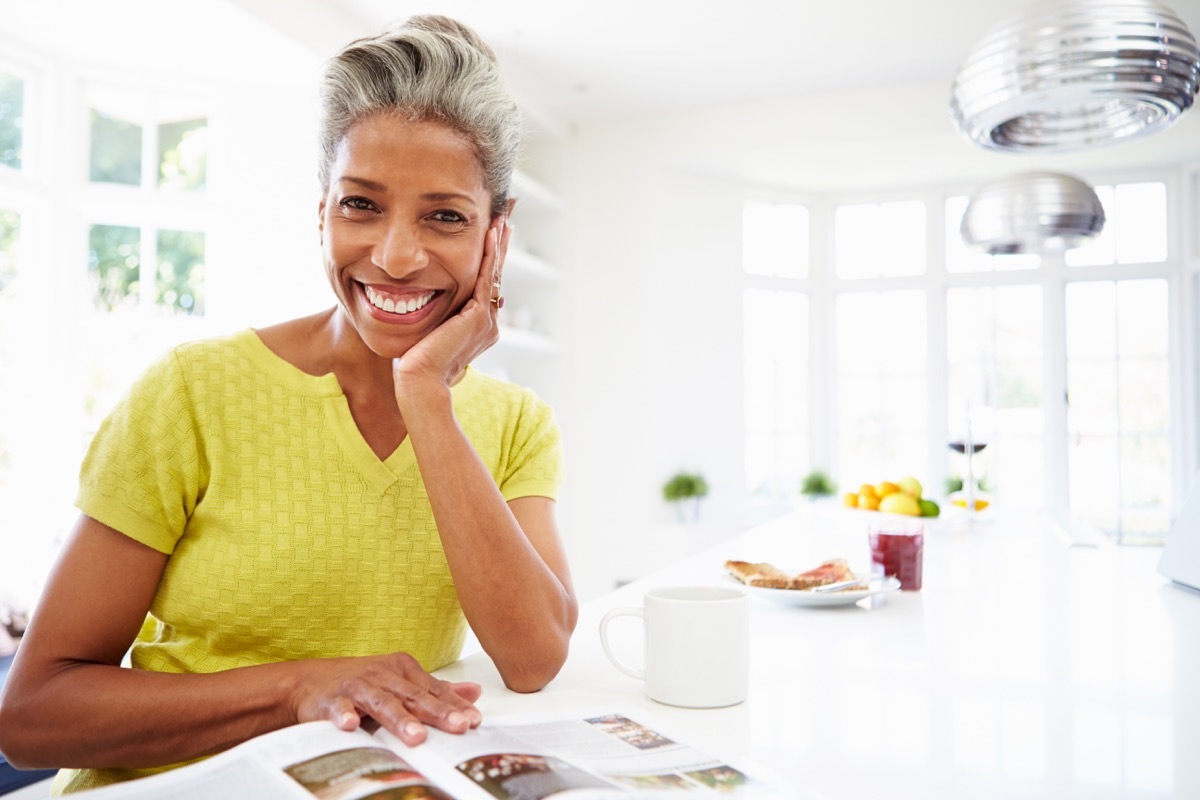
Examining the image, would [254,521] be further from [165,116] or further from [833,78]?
[833,78]

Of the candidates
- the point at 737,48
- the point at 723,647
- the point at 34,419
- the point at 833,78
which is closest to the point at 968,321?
the point at 833,78

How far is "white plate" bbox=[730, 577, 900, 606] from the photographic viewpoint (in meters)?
1.36

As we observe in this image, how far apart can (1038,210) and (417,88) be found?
8.82ft

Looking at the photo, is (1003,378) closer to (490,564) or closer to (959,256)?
(959,256)

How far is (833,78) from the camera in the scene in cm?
482

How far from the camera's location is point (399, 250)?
1026 millimetres

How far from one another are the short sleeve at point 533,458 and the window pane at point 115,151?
3217 mm

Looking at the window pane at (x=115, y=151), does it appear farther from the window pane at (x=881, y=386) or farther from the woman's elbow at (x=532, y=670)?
the window pane at (x=881, y=386)

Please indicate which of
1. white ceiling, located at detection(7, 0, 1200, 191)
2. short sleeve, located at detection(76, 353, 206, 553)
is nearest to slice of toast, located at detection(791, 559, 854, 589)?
short sleeve, located at detection(76, 353, 206, 553)

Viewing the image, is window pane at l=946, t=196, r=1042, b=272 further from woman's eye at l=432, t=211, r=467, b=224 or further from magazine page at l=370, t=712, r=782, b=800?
magazine page at l=370, t=712, r=782, b=800

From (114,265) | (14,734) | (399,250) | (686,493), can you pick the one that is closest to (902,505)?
(399,250)

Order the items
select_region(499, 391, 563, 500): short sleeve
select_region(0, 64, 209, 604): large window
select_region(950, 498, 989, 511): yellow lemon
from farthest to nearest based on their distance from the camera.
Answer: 1. select_region(0, 64, 209, 604): large window
2. select_region(950, 498, 989, 511): yellow lemon
3. select_region(499, 391, 563, 500): short sleeve

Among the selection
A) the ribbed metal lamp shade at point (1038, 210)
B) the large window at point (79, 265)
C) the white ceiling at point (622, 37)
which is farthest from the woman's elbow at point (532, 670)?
the large window at point (79, 265)

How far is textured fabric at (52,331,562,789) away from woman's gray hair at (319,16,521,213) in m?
0.27
